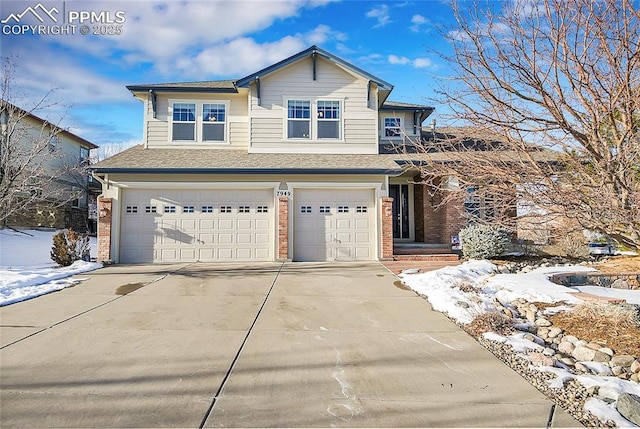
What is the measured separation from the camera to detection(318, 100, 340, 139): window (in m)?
13.0

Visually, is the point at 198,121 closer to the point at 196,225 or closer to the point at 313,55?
the point at 196,225

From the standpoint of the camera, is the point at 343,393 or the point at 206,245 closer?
the point at 343,393

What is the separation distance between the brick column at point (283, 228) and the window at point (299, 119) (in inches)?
104

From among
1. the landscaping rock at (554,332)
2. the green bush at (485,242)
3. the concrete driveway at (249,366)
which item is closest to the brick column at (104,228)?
the concrete driveway at (249,366)

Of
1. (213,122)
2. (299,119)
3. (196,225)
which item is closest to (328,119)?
(299,119)

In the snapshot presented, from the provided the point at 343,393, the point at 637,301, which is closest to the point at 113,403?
the point at 343,393

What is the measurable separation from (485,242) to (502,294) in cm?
471

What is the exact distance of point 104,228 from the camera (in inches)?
446

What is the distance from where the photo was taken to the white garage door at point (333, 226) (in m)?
12.0

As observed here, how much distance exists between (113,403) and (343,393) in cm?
198

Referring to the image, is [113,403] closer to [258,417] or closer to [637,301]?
[258,417]

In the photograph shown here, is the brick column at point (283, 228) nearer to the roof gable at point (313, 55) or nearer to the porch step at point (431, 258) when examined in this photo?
the porch step at point (431, 258)

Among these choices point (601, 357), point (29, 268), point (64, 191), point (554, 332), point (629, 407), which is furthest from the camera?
point (64, 191)

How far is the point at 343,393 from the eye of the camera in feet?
11.0
